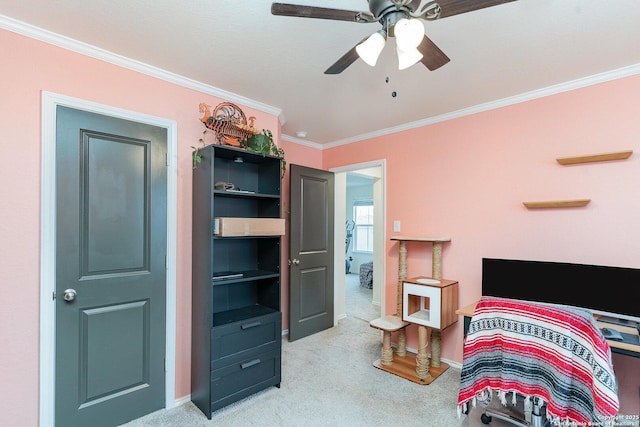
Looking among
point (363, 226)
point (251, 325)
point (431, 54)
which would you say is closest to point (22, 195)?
point (251, 325)

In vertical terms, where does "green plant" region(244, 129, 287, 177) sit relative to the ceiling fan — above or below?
below

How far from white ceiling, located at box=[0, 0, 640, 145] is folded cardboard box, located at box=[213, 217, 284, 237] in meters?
0.97

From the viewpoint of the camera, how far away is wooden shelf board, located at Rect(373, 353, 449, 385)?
2.70 metres

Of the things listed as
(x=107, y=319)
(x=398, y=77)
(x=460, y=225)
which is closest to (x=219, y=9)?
(x=398, y=77)

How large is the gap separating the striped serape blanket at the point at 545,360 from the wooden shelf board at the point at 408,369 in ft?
3.18

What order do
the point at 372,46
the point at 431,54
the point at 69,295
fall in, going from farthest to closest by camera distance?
the point at 69,295, the point at 431,54, the point at 372,46

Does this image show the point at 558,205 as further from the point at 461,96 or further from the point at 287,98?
the point at 287,98

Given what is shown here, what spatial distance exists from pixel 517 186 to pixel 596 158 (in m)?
0.54

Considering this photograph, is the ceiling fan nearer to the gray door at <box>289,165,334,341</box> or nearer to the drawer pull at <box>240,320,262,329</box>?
the drawer pull at <box>240,320,262,329</box>

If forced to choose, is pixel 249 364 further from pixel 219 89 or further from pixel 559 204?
pixel 559 204

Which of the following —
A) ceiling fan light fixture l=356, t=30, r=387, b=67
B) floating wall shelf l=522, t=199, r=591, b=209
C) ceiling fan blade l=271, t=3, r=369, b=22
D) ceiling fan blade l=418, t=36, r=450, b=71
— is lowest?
floating wall shelf l=522, t=199, r=591, b=209

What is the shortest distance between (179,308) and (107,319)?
0.46 m

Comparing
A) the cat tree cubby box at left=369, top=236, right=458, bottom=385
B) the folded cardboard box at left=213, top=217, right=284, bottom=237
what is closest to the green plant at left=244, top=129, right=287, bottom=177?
the folded cardboard box at left=213, top=217, right=284, bottom=237

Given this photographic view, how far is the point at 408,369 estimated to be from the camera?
9.42ft
